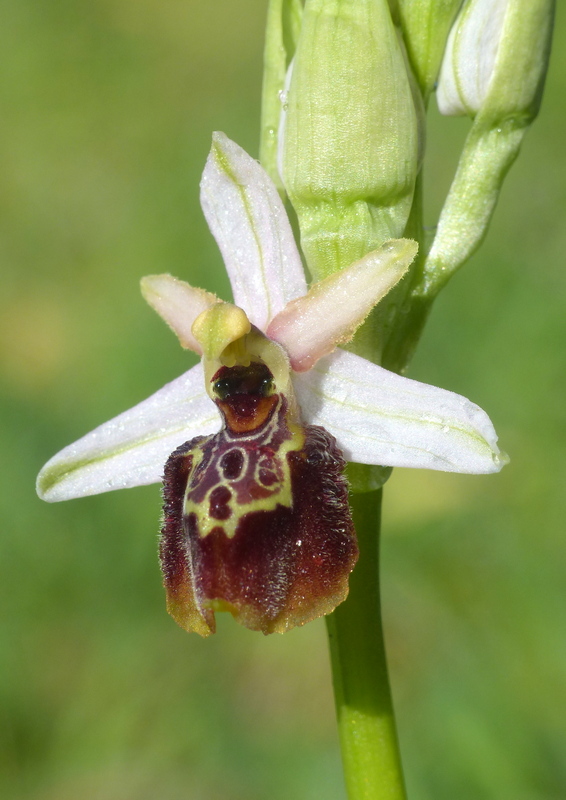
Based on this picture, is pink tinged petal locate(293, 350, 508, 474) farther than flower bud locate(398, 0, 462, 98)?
No

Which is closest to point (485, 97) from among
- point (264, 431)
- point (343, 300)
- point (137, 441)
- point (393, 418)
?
point (343, 300)

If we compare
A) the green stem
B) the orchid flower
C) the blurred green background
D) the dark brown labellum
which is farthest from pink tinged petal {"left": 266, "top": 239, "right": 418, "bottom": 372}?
the blurred green background

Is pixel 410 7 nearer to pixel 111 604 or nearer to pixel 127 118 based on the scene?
pixel 111 604

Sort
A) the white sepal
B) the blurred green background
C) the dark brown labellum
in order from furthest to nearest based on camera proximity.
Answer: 1. the blurred green background
2. the white sepal
3. the dark brown labellum

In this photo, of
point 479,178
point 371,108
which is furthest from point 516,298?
point 371,108

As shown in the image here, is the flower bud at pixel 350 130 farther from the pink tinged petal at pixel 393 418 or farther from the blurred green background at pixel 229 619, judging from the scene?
the blurred green background at pixel 229 619

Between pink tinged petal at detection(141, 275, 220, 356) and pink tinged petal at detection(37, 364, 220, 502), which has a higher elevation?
pink tinged petal at detection(141, 275, 220, 356)

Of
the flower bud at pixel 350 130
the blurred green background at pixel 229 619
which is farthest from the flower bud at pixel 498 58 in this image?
the blurred green background at pixel 229 619

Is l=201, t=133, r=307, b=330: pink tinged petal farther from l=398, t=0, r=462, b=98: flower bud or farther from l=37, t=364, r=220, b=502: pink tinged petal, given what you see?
l=398, t=0, r=462, b=98: flower bud

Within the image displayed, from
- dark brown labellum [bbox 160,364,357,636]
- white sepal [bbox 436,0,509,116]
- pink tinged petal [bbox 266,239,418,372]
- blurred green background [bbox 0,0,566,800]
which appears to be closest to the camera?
dark brown labellum [bbox 160,364,357,636]
